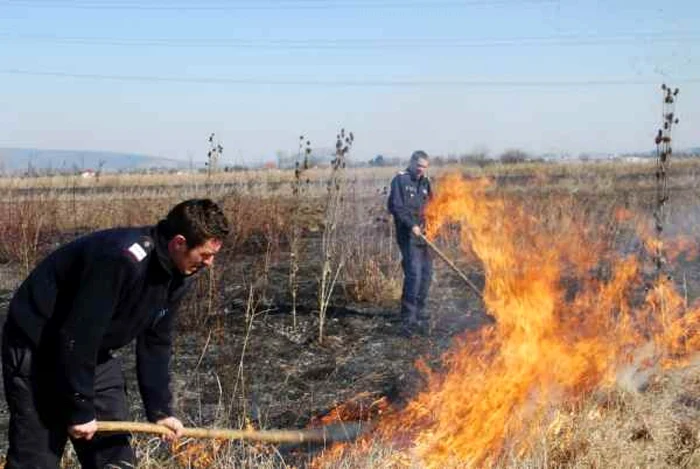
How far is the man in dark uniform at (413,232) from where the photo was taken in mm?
8656

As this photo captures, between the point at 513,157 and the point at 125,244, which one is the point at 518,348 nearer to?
the point at 125,244

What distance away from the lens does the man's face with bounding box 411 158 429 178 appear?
8.84 metres

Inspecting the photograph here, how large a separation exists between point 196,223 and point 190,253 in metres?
0.17

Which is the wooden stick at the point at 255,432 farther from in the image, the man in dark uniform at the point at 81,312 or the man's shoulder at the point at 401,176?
the man's shoulder at the point at 401,176

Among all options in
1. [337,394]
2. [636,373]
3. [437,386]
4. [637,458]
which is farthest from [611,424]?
[337,394]

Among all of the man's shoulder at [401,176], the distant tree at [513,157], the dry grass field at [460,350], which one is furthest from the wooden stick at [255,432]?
the distant tree at [513,157]

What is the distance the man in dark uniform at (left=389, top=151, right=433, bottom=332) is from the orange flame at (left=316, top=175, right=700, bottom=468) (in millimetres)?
225

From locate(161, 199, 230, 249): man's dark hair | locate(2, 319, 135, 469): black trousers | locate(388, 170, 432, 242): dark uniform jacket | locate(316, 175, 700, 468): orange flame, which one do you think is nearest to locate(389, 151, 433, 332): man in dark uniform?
locate(388, 170, 432, 242): dark uniform jacket

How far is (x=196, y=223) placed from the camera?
135 inches

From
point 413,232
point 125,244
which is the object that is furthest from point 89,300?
point 413,232

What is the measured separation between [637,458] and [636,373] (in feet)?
3.98

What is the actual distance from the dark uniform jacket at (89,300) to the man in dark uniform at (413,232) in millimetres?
5096

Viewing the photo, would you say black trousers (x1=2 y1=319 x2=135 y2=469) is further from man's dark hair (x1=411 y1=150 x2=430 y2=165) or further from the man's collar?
man's dark hair (x1=411 y1=150 x2=430 y2=165)

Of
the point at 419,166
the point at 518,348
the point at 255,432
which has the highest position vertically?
the point at 419,166
